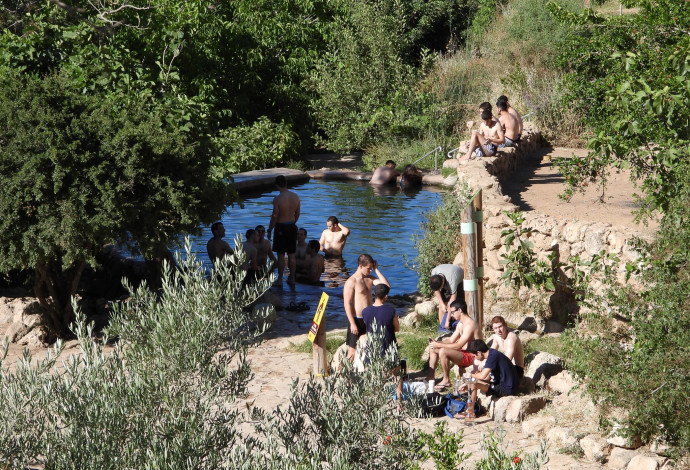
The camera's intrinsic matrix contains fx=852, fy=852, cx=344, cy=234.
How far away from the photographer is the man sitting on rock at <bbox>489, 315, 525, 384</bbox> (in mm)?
8844

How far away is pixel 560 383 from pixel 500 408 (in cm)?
76

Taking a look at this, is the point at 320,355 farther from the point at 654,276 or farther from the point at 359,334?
the point at 654,276

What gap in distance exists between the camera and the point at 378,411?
17.1 ft

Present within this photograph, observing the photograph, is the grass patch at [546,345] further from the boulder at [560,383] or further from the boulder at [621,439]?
the boulder at [621,439]

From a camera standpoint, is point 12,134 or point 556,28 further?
point 556,28

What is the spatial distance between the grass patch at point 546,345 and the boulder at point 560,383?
890 millimetres

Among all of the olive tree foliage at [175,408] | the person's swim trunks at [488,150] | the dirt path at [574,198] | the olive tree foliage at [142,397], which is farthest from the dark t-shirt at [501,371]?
the person's swim trunks at [488,150]

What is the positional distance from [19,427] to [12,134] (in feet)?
20.1

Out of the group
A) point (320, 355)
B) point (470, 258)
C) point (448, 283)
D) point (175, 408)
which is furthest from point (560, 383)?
point (175, 408)

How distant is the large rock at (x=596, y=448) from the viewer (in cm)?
719

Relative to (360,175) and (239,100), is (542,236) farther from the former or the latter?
(239,100)

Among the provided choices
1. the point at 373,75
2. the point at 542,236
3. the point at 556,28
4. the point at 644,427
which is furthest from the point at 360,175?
the point at 644,427

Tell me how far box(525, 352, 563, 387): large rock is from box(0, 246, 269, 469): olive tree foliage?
4299 mm

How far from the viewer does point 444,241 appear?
41.0 feet
